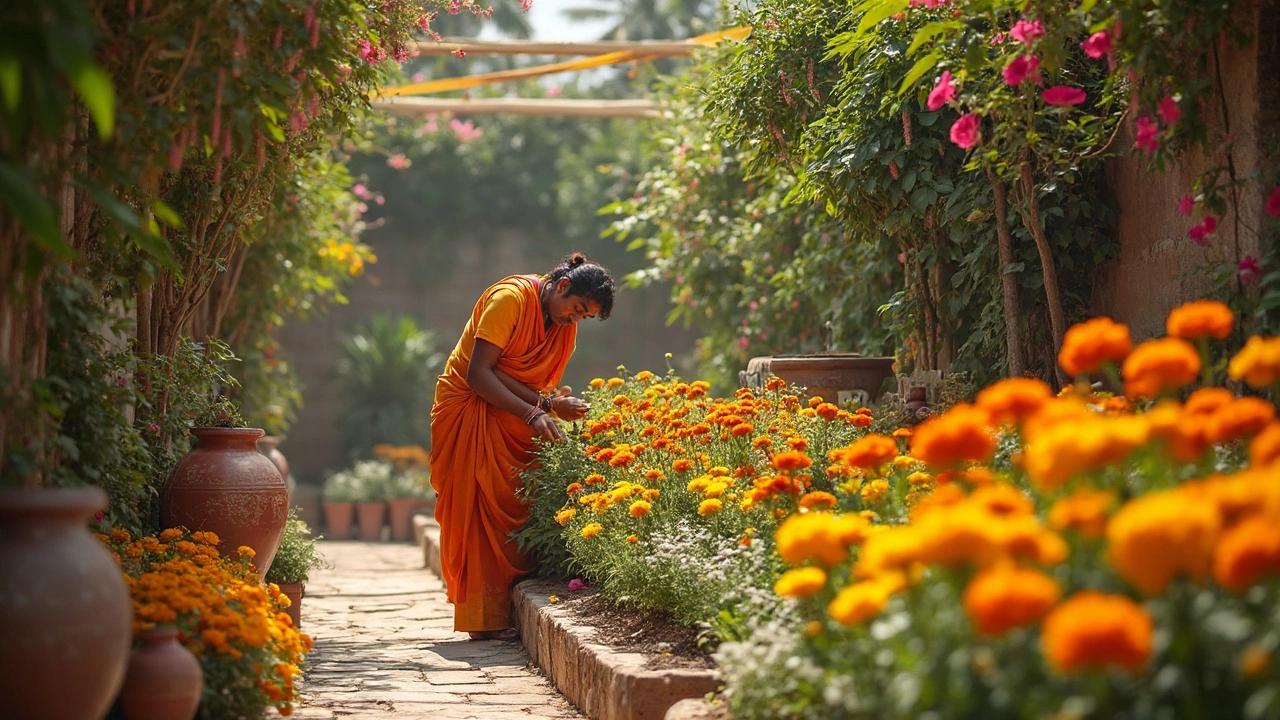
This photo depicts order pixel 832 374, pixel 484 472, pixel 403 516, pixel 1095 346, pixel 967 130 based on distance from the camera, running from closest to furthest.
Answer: pixel 1095 346, pixel 967 130, pixel 484 472, pixel 832 374, pixel 403 516

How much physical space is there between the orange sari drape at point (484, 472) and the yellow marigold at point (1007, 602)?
3.86m

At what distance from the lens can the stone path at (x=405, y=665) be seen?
12.9ft

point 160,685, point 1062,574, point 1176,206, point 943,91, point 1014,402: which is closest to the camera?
point 1062,574

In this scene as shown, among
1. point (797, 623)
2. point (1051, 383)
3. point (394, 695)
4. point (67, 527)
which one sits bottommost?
point (394, 695)

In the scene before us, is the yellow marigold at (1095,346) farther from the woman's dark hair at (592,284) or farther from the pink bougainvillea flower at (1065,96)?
the woman's dark hair at (592,284)

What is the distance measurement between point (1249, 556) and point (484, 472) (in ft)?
13.5

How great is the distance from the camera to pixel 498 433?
544 cm

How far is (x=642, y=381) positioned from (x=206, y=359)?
194 centimetres

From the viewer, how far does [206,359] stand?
5.18 meters

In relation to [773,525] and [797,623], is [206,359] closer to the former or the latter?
[773,525]

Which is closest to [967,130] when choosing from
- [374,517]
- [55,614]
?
[55,614]

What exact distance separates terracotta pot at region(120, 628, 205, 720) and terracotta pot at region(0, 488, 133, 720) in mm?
207

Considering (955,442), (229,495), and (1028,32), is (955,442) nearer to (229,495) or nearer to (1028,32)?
(1028,32)

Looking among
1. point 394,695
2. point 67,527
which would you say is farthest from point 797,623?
point 394,695
